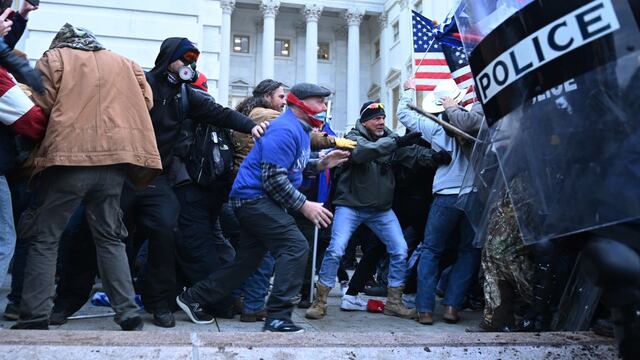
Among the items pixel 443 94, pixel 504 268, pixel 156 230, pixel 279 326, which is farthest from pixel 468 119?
pixel 156 230

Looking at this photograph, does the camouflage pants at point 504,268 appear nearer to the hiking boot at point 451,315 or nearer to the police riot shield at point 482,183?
the hiking boot at point 451,315

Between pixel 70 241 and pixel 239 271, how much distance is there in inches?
55.8

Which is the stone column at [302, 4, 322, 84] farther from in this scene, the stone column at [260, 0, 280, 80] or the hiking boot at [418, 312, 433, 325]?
the hiking boot at [418, 312, 433, 325]

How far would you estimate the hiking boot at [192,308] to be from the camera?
438 centimetres

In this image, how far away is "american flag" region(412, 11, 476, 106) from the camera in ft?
18.6

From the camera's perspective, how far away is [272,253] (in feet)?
13.6

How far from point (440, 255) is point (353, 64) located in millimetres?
43793

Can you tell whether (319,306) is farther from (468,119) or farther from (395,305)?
(468,119)

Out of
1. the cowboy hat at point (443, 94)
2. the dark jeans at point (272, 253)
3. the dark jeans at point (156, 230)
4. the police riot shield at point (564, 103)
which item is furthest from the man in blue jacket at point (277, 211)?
the police riot shield at point (564, 103)

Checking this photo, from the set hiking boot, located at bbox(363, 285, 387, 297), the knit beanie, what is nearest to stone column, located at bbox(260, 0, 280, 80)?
hiking boot, located at bbox(363, 285, 387, 297)

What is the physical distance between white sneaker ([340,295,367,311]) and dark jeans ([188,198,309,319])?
1616 mm

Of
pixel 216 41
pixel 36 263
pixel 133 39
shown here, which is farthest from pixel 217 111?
pixel 216 41

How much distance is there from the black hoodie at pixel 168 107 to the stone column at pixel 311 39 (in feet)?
141

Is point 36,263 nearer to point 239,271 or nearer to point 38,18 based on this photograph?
point 239,271
